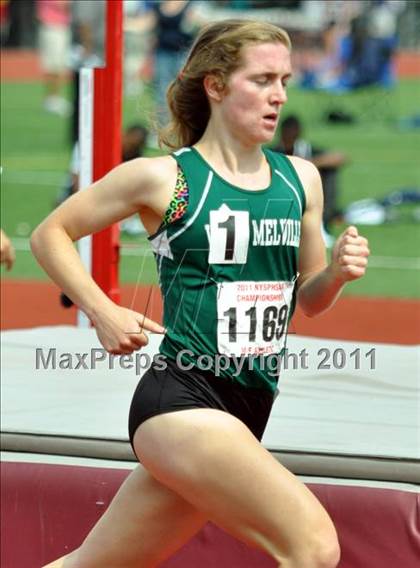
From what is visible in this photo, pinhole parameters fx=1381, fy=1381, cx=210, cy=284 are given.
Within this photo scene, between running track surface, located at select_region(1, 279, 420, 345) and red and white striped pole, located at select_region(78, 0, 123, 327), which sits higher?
red and white striped pole, located at select_region(78, 0, 123, 327)

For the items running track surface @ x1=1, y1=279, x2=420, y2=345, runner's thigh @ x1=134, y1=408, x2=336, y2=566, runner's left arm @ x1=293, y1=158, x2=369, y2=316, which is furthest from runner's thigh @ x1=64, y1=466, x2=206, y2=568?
running track surface @ x1=1, y1=279, x2=420, y2=345

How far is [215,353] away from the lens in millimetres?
3230

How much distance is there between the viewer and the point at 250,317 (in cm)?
326

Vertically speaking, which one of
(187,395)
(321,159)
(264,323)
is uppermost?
(264,323)

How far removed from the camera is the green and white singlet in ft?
10.6

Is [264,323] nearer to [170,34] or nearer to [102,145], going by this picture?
[102,145]

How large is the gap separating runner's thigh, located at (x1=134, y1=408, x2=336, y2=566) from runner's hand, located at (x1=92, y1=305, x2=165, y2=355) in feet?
0.59

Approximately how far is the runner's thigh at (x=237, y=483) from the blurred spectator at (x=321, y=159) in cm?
810

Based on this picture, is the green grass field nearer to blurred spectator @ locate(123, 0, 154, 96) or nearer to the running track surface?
the running track surface

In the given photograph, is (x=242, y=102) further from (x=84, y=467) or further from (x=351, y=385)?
(x=351, y=385)

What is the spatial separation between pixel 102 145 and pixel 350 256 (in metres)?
2.42

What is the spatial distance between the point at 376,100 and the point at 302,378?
1646 centimetres

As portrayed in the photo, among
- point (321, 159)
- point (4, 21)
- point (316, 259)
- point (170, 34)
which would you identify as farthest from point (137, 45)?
point (316, 259)

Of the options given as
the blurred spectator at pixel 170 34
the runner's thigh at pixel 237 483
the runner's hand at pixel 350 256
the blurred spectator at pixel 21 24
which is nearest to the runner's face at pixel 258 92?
the runner's hand at pixel 350 256
